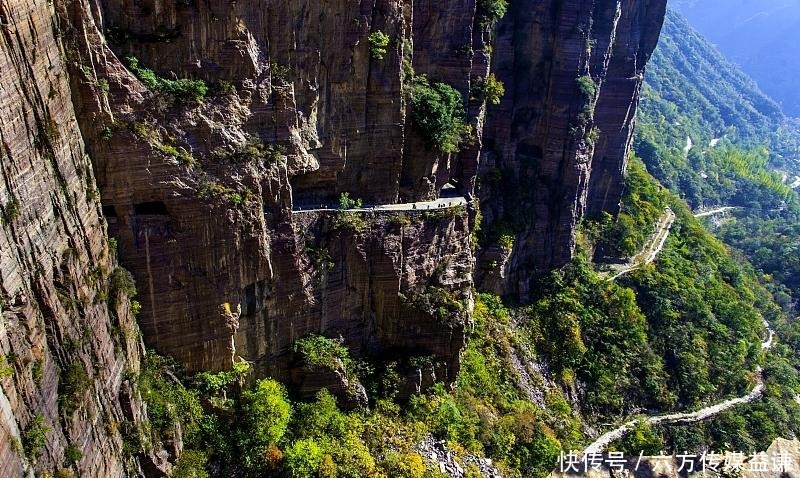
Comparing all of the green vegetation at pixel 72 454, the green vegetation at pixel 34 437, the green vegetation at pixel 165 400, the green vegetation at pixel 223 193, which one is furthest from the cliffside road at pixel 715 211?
the green vegetation at pixel 34 437

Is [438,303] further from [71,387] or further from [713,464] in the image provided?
[713,464]

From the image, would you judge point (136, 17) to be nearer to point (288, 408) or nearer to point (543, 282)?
point (288, 408)

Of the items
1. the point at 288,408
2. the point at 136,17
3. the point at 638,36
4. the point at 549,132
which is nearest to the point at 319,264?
the point at 288,408

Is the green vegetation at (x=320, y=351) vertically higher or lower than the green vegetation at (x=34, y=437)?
lower

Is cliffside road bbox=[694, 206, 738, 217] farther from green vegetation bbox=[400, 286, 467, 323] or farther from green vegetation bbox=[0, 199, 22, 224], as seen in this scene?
green vegetation bbox=[0, 199, 22, 224]

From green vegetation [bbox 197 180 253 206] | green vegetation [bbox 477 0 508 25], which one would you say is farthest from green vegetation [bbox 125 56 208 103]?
green vegetation [bbox 477 0 508 25]

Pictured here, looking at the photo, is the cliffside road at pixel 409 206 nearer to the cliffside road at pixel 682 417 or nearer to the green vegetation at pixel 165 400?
the green vegetation at pixel 165 400
